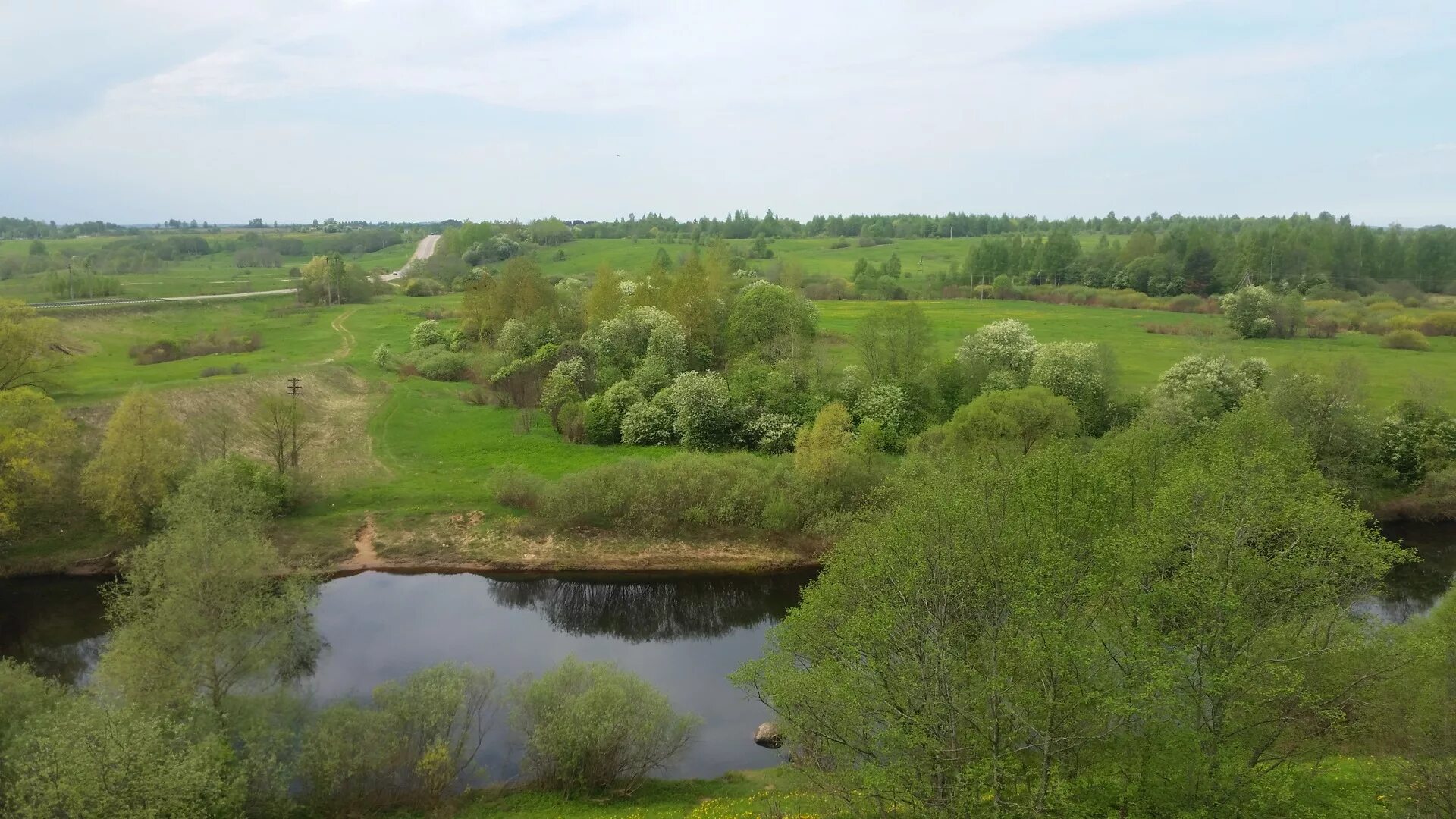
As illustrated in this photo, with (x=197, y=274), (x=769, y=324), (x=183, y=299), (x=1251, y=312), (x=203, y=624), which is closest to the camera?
(x=203, y=624)

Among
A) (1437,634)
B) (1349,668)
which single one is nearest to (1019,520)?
(1349,668)

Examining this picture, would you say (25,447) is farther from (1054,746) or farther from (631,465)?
(1054,746)

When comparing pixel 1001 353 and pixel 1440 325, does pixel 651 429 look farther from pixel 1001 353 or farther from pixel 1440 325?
pixel 1440 325

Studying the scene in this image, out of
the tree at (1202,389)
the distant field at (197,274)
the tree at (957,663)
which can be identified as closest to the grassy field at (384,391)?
the tree at (1202,389)

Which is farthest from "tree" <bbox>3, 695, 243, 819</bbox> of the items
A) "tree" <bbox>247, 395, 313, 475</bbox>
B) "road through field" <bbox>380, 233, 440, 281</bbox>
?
"road through field" <bbox>380, 233, 440, 281</bbox>

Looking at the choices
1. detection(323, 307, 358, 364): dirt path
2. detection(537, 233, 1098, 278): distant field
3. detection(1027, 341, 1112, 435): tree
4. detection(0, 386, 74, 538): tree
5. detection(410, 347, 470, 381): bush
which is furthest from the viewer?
detection(537, 233, 1098, 278): distant field

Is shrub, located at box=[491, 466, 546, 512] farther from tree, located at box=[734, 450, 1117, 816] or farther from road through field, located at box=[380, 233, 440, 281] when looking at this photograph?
road through field, located at box=[380, 233, 440, 281]

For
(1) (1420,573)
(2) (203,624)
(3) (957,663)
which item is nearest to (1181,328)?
(1) (1420,573)
